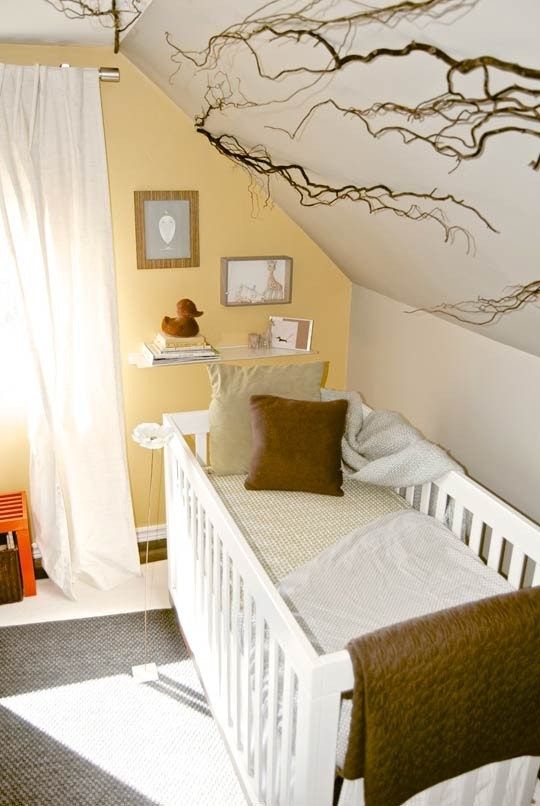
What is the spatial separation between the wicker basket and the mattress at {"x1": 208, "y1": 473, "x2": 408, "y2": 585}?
874mm

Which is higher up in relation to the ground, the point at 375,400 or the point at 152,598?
the point at 375,400

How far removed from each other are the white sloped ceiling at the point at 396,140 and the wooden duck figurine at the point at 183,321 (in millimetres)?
601

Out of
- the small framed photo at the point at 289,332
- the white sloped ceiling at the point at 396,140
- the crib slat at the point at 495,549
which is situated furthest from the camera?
the small framed photo at the point at 289,332

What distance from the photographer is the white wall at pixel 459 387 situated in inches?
89.0

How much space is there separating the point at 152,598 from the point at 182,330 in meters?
1.14

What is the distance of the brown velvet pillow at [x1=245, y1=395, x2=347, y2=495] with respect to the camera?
8.16 ft

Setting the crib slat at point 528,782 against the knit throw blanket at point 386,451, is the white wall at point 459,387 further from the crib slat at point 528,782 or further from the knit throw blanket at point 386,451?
the crib slat at point 528,782

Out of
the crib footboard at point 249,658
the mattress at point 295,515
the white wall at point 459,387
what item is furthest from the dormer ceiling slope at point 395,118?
the crib footboard at point 249,658

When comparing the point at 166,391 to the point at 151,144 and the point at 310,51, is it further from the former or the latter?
the point at 310,51

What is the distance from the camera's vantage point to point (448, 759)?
1485 millimetres

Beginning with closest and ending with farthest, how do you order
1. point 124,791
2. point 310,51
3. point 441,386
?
point 310,51, point 124,791, point 441,386

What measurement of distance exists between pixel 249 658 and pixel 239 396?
42.3 inches

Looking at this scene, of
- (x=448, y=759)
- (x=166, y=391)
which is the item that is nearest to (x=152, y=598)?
(x=166, y=391)

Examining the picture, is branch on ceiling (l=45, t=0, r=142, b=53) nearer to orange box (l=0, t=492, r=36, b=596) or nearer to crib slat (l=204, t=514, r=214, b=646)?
crib slat (l=204, t=514, r=214, b=646)
